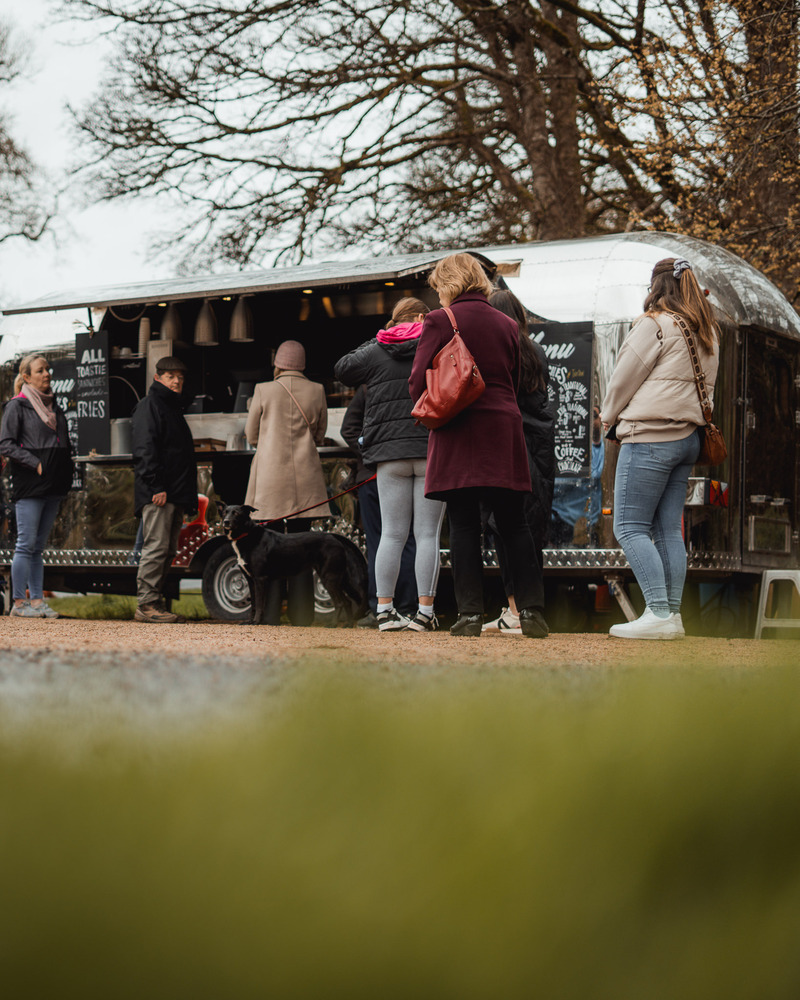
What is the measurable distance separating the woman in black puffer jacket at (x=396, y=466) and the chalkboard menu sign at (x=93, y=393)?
3.46m

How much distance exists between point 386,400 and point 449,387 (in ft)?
4.61

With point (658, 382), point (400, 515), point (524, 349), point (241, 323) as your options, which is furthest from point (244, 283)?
point (658, 382)

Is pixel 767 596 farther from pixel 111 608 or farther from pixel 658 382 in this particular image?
pixel 111 608

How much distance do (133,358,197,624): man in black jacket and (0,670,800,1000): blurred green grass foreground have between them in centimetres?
676

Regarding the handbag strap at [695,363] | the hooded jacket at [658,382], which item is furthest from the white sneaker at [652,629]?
the handbag strap at [695,363]

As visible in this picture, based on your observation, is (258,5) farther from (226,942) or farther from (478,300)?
(226,942)

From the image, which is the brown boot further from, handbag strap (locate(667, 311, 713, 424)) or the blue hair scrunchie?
the blue hair scrunchie

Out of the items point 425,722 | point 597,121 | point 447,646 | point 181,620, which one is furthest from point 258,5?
point 425,722

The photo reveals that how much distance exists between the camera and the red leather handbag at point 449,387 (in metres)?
5.11

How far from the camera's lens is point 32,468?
8.26 metres

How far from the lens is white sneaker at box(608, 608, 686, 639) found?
5.15m

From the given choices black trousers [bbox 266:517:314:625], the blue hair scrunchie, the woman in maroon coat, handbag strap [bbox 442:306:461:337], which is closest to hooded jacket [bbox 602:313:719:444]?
the blue hair scrunchie

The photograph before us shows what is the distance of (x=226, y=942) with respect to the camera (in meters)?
1.02

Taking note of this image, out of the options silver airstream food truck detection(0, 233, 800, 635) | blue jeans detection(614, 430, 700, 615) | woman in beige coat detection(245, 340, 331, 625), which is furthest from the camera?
woman in beige coat detection(245, 340, 331, 625)
